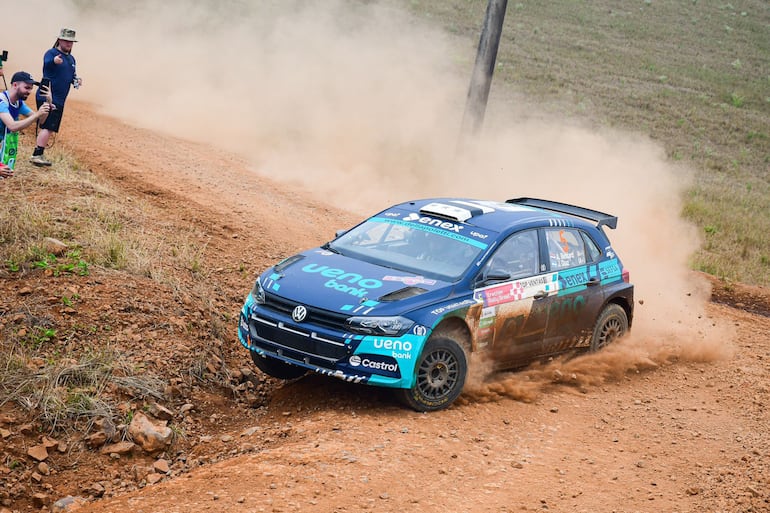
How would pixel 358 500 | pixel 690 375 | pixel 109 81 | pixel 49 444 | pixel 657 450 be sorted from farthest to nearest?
pixel 109 81 → pixel 690 375 → pixel 657 450 → pixel 49 444 → pixel 358 500

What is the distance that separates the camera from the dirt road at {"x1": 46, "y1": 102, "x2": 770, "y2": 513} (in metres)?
6.07

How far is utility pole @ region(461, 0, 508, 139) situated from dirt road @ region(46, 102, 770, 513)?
7776 mm

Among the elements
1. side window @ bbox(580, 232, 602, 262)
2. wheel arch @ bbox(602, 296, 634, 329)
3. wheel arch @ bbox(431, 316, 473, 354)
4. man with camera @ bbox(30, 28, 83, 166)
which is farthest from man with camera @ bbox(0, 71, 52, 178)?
wheel arch @ bbox(602, 296, 634, 329)

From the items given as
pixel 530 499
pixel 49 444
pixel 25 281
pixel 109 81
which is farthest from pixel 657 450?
pixel 109 81

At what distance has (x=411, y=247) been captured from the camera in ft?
27.7

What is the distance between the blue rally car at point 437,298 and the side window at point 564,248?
13mm

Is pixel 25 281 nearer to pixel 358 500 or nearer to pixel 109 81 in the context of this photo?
pixel 358 500

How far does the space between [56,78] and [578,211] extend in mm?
7244

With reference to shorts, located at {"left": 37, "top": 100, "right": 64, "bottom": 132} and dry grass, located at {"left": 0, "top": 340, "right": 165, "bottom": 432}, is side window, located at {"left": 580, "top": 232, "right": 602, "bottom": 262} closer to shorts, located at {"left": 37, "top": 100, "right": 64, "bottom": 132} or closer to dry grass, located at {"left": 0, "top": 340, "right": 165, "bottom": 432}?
dry grass, located at {"left": 0, "top": 340, "right": 165, "bottom": 432}

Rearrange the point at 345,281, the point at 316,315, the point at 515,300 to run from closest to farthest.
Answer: the point at 316,315
the point at 345,281
the point at 515,300

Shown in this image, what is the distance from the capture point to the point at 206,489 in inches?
234

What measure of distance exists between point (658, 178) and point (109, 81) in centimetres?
1302

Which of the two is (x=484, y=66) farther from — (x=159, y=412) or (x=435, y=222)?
(x=159, y=412)

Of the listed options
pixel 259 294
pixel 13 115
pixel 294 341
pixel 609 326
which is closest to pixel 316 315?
pixel 294 341
